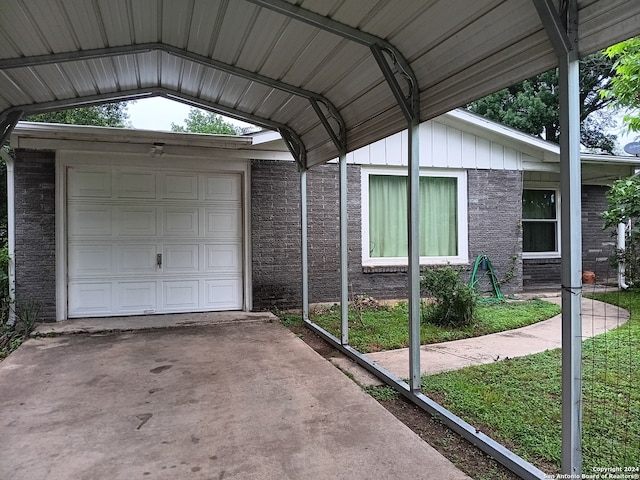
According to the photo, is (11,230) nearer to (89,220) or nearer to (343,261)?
(89,220)

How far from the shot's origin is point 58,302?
6609 mm

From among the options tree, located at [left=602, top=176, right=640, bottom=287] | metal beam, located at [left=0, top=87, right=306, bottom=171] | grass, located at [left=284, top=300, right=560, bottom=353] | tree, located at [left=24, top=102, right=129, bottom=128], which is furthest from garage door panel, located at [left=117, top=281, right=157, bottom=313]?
tree, located at [left=602, top=176, right=640, bottom=287]

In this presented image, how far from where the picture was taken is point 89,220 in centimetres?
684

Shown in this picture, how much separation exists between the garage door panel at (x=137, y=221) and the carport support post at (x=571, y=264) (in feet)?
20.7

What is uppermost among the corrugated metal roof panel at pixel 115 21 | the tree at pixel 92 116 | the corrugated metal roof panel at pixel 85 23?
the tree at pixel 92 116

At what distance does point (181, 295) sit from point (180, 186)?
181 cm

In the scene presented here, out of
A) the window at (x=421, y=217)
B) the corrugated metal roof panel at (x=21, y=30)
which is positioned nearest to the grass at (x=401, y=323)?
the window at (x=421, y=217)

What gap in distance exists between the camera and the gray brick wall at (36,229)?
6426 millimetres

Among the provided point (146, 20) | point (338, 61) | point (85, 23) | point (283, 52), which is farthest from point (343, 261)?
point (85, 23)

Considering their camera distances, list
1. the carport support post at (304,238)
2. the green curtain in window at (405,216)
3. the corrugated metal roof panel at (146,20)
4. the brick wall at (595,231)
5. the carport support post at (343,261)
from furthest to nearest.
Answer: the brick wall at (595,231) → the green curtain in window at (405,216) → the carport support post at (304,238) → the carport support post at (343,261) → the corrugated metal roof panel at (146,20)

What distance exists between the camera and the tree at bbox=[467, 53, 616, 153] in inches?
698

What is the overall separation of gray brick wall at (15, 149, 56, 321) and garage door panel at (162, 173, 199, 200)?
5.25 ft

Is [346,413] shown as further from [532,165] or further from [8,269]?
[532,165]

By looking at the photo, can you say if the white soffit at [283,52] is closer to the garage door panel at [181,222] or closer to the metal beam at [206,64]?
the metal beam at [206,64]
